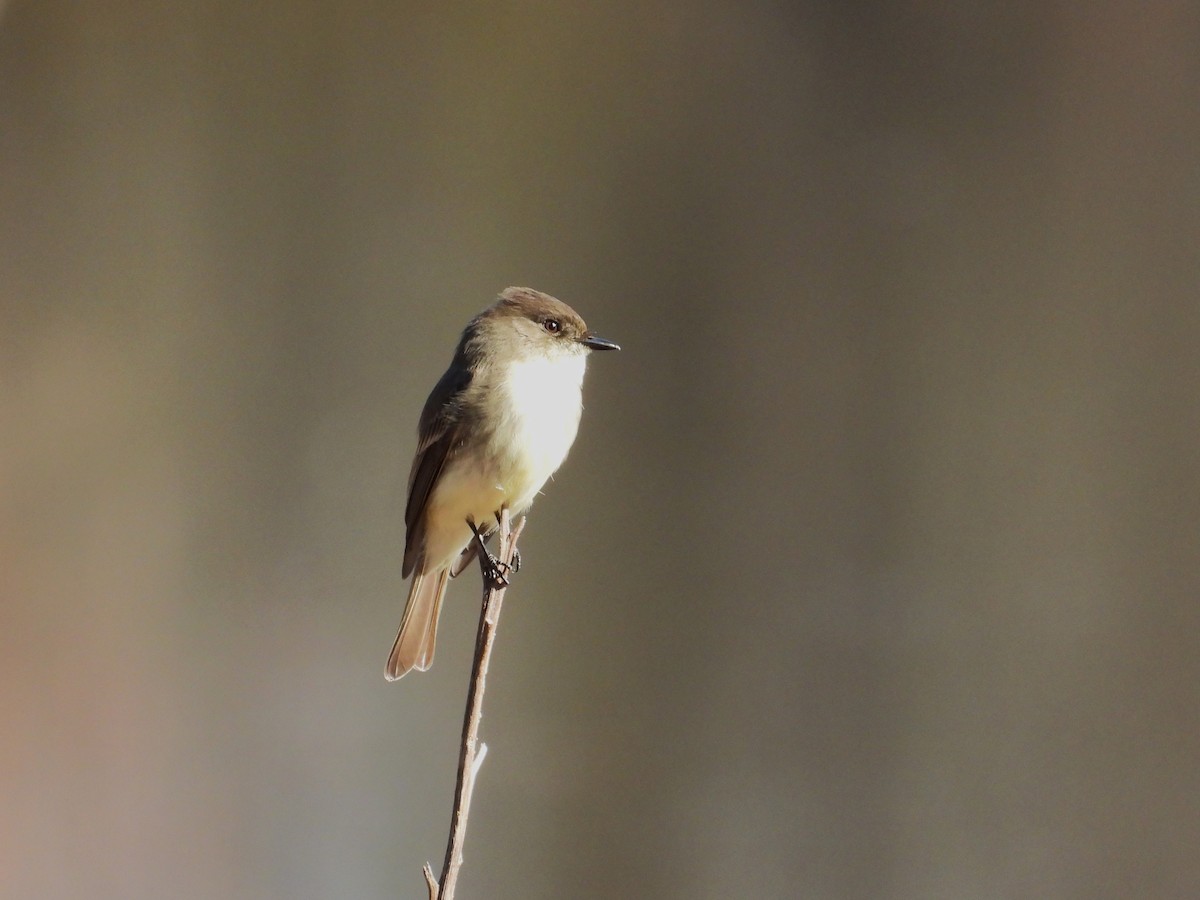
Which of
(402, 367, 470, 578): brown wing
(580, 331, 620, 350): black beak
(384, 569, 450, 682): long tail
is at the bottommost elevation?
(384, 569, 450, 682): long tail

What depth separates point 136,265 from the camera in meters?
2.84

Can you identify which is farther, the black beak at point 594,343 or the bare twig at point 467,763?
the black beak at point 594,343

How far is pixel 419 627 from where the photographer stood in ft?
5.96

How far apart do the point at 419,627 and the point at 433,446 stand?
1.07ft

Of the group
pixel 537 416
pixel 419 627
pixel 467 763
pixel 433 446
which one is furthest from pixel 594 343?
pixel 467 763

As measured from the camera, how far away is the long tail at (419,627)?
1.74 meters

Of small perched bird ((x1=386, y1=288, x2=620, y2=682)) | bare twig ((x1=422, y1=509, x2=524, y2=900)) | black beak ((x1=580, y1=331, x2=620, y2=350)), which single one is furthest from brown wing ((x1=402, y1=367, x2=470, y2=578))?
bare twig ((x1=422, y1=509, x2=524, y2=900))

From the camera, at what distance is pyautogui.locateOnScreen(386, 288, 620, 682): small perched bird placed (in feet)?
5.55

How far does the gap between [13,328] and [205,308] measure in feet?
1.61

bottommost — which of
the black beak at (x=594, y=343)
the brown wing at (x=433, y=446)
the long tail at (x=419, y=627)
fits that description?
the long tail at (x=419, y=627)

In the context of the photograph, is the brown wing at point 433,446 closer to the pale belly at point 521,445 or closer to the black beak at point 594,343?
the pale belly at point 521,445

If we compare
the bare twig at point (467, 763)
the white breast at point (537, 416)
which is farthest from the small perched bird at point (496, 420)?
the bare twig at point (467, 763)

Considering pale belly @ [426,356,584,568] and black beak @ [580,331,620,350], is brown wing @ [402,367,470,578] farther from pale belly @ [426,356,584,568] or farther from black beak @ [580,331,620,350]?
black beak @ [580,331,620,350]

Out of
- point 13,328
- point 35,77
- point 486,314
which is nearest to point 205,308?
point 13,328
